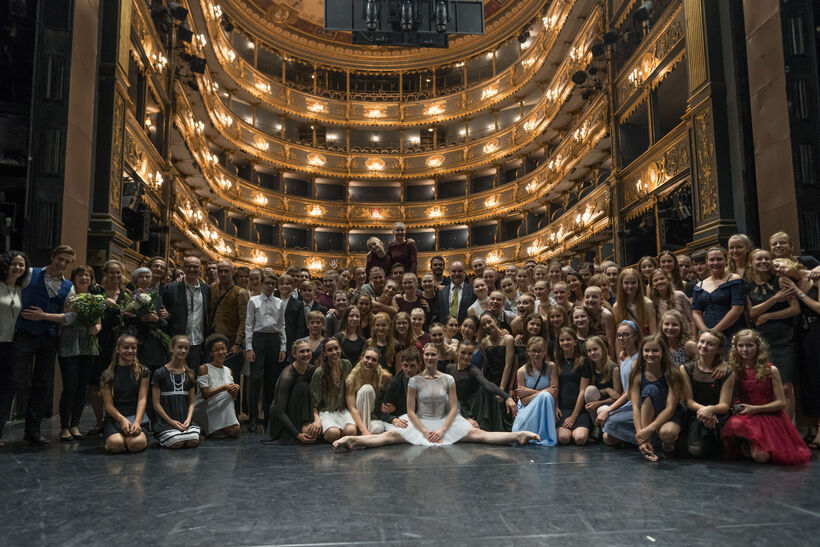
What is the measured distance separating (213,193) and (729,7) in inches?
614

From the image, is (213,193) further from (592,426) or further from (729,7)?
(592,426)

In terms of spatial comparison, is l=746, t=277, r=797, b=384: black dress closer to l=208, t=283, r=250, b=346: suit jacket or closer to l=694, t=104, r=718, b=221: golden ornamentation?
l=694, t=104, r=718, b=221: golden ornamentation

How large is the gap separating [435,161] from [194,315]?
20.1 meters

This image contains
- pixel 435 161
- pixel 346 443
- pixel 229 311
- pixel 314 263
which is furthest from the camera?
pixel 435 161

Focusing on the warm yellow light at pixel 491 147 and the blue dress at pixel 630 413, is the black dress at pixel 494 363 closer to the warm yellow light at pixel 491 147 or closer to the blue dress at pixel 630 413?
the blue dress at pixel 630 413

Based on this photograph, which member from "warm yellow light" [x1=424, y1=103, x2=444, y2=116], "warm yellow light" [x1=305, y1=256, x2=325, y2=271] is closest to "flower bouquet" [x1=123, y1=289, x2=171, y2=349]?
"warm yellow light" [x1=305, y1=256, x2=325, y2=271]

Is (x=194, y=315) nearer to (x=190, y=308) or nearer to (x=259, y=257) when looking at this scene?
(x=190, y=308)

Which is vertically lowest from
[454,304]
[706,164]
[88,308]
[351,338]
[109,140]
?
[351,338]

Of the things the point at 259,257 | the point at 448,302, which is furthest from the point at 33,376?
the point at 259,257

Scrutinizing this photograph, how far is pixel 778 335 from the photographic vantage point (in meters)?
4.86

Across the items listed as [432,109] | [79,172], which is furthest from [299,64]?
[79,172]

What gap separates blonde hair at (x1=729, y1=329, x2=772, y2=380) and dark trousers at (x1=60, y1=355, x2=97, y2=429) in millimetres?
5364

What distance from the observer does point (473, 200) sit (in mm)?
24266

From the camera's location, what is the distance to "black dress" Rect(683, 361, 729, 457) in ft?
14.3
